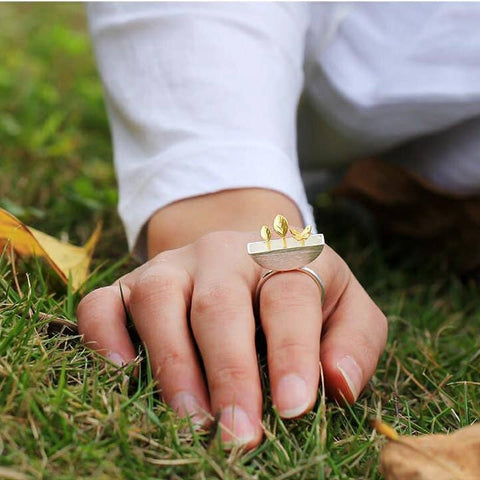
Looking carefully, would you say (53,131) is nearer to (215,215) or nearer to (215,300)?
(215,215)

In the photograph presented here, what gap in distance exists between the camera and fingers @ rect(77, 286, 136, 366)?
2.54ft

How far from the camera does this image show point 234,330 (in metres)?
0.73

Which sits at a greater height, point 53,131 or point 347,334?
point 347,334

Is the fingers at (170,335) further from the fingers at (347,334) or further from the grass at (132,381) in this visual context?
the fingers at (347,334)

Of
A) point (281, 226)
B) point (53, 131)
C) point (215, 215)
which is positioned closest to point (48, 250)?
point (215, 215)

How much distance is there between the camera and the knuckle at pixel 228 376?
2.31 ft

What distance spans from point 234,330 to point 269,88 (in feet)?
1.51

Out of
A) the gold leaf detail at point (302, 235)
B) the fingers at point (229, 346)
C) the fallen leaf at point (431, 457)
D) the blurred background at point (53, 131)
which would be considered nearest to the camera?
the fallen leaf at point (431, 457)

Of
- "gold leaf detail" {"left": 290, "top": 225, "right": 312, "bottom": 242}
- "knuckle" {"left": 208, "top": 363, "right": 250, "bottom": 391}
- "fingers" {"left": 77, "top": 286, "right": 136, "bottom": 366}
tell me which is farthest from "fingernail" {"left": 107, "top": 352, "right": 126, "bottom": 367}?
"gold leaf detail" {"left": 290, "top": 225, "right": 312, "bottom": 242}

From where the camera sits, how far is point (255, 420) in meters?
0.69

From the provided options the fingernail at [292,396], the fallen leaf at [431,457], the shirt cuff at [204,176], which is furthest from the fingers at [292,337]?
the shirt cuff at [204,176]

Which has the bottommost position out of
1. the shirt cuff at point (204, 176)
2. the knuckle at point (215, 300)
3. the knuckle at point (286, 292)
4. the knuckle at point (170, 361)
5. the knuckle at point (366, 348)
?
the knuckle at point (366, 348)

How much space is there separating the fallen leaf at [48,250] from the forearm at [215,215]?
0.09 meters

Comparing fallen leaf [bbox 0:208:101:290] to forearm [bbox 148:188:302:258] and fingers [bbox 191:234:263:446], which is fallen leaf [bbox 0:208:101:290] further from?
fingers [bbox 191:234:263:446]
